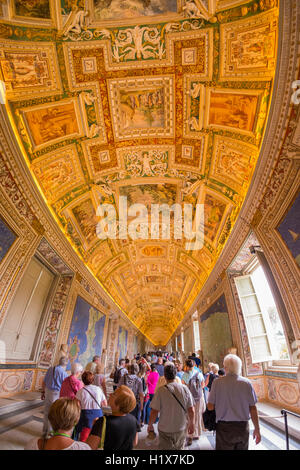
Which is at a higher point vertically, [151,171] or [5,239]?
[151,171]

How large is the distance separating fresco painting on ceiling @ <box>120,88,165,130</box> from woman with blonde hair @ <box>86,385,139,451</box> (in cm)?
760

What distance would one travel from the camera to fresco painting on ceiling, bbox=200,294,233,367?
10.6 m

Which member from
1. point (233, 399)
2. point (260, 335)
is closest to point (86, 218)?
point (260, 335)

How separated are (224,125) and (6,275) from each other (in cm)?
777

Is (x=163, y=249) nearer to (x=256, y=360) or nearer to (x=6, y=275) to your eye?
(x=256, y=360)

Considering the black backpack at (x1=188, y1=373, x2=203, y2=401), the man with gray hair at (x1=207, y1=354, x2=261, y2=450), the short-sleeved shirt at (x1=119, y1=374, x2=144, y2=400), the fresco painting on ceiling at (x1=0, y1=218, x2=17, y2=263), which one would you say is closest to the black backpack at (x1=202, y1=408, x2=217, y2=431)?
the man with gray hair at (x1=207, y1=354, x2=261, y2=450)

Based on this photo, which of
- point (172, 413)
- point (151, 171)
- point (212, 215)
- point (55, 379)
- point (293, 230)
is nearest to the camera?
point (172, 413)

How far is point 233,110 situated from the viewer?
6824 mm

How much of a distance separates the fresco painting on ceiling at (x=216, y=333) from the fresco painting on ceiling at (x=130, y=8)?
1032 centimetres

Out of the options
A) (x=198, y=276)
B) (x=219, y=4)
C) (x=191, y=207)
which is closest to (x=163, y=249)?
(x=198, y=276)

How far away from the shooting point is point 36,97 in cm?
640

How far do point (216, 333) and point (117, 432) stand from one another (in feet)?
35.1

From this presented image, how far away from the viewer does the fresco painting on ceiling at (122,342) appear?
888 inches

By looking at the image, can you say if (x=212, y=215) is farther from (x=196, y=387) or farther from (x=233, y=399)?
(x=233, y=399)
